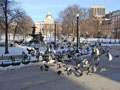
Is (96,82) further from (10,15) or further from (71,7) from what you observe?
(71,7)

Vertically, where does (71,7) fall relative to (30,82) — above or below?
above

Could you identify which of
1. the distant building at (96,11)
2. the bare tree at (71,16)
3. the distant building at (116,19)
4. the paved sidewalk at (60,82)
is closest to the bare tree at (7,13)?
the paved sidewalk at (60,82)

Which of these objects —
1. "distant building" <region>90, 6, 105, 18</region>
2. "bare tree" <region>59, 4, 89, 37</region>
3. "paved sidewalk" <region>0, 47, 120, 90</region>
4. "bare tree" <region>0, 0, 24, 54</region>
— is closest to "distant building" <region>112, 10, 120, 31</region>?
"distant building" <region>90, 6, 105, 18</region>

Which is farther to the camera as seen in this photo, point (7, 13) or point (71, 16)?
point (71, 16)

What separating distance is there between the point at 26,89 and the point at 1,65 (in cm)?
522

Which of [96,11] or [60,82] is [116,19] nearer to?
[96,11]

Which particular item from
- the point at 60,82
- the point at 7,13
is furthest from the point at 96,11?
the point at 60,82

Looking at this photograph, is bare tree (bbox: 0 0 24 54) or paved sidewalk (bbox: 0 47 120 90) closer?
paved sidewalk (bbox: 0 47 120 90)

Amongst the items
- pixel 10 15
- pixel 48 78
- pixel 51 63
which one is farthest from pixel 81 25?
pixel 48 78

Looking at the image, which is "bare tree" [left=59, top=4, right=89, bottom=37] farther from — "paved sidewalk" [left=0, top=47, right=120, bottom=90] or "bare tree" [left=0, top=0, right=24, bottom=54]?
"paved sidewalk" [left=0, top=47, right=120, bottom=90]

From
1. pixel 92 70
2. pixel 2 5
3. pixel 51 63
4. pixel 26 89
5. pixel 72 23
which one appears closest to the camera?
pixel 26 89

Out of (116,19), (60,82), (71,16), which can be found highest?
(116,19)

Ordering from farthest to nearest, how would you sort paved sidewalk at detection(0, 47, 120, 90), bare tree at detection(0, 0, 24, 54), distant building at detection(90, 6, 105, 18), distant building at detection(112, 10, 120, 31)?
distant building at detection(112, 10, 120, 31), distant building at detection(90, 6, 105, 18), bare tree at detection(0, 0, 24, 54), paved sidewalk at detection(0, 47, 120, 90)

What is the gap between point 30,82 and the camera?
316 inches
